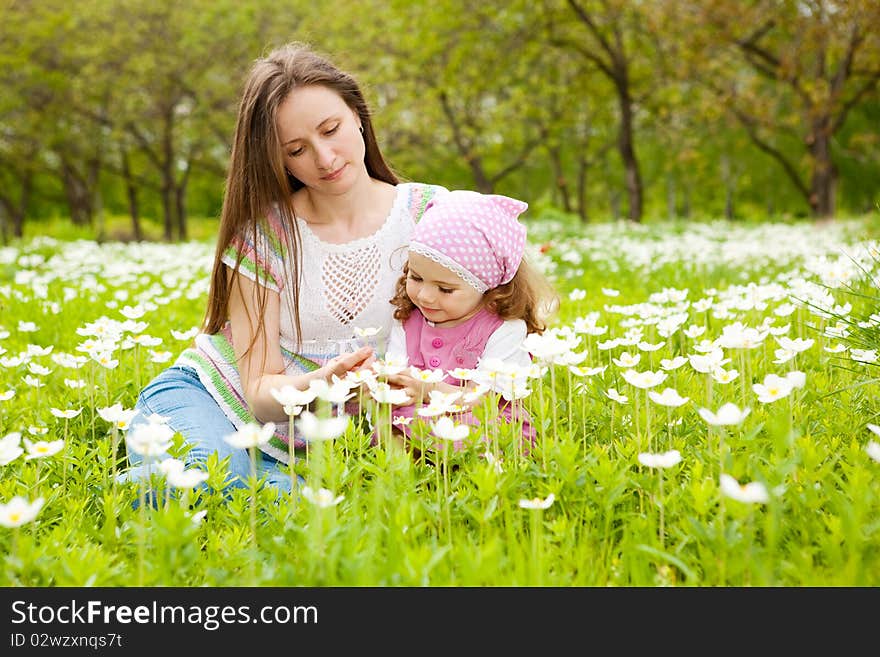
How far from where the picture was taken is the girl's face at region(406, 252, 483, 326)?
3055 mm

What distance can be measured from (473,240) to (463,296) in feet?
0.76

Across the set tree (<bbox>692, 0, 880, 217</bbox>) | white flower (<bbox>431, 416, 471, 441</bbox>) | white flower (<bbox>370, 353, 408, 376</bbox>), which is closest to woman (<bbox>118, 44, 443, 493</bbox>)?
white flower (<bbox>370, 353, 408, 376</bbox>)

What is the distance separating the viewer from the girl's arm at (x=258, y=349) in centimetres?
322

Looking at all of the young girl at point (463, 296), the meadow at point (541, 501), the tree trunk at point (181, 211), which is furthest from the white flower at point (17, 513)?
the tree trunk at point (181, 211)

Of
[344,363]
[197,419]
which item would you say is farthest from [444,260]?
[197,419]

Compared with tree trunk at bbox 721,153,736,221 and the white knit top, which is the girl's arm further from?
tree trunk at bbox 721,153,736,221

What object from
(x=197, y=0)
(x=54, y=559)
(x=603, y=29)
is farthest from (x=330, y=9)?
(x=54, y=559)

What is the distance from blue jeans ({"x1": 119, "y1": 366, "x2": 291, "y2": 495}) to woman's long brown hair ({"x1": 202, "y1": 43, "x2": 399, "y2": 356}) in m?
0.33

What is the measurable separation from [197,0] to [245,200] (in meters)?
23.1

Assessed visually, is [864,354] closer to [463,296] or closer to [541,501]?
[463,296]

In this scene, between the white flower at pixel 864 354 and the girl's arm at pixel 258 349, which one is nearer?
the white flower at pixel 864 354

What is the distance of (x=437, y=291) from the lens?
3.09m

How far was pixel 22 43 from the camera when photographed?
2291cm

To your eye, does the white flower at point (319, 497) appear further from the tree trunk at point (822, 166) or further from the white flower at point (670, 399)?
the tree trunk at point (822, 166)
